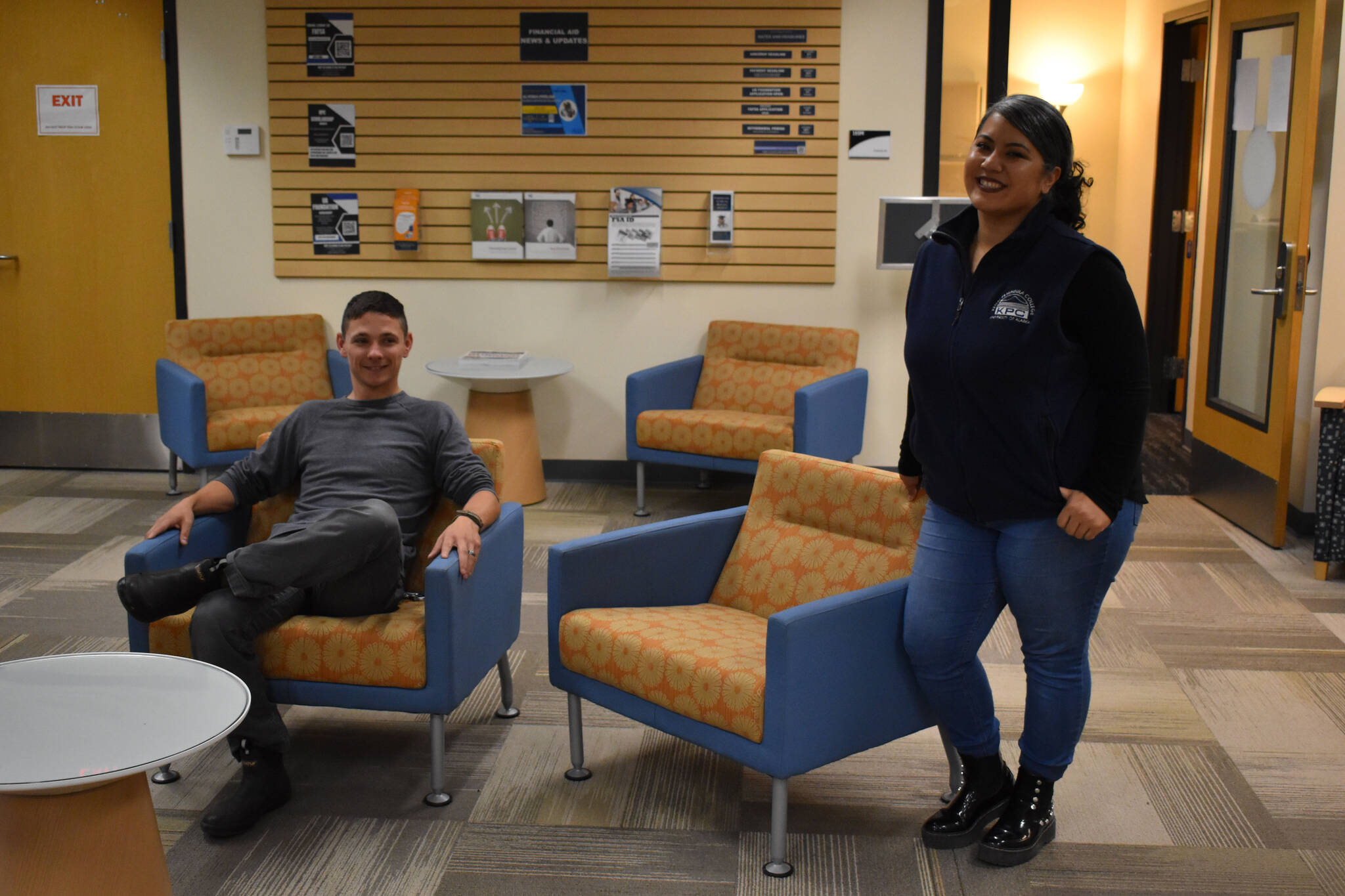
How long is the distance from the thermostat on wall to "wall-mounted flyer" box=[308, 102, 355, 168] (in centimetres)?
26

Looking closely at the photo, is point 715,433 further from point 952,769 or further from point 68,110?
point 68,110

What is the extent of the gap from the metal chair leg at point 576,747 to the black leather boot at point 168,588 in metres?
0.86

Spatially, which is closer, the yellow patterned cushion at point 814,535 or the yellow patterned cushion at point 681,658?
the yellow patterned cushion at point 681,658

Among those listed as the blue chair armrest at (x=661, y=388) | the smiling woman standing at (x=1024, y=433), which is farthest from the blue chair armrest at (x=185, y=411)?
the smiling woman standing at (x=1024, y=433)

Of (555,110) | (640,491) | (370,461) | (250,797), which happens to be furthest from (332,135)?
(250,797)

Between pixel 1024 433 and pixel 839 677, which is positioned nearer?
pixel 1024 433

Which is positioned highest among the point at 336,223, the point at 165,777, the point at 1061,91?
the point at 1061,91

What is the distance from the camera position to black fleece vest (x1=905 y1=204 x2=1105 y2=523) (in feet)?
7.38

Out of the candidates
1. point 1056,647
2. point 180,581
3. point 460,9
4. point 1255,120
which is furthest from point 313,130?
point 1056,647

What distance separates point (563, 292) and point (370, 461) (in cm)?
315

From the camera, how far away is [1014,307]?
7.39 ft

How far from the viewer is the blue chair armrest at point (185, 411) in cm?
544

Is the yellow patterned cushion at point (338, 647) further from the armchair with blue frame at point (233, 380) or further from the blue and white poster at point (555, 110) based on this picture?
the blue and white poster at point (555, 110)

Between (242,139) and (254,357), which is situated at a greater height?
(242,139)
